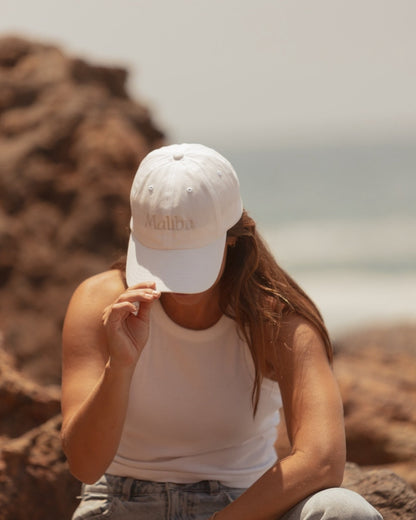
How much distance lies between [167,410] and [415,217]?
25.1 metres

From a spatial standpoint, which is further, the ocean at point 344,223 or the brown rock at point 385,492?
the ocean at point 344,223

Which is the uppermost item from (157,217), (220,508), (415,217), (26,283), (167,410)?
(157,217)

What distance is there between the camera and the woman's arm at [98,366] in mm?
2229

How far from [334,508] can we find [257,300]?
0.60 meters

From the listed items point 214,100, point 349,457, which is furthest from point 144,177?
point 214,100

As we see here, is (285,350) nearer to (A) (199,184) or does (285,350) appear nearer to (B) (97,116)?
(A) (199,184)

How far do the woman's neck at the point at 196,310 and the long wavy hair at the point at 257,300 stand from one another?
0.03 meters

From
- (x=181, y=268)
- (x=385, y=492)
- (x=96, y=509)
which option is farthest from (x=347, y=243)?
(x=181, y=268)

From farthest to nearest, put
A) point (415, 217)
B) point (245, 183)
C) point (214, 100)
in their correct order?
point (214, 100)
point (245, 183)
point (415, 217)

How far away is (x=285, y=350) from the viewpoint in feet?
7.97

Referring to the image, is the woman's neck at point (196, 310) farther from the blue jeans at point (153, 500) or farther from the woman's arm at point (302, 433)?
the blue jeans at point (153, 500)

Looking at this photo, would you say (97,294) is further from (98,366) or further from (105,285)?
(98,366)

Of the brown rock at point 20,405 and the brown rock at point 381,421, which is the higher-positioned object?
the brown rock at point 20,405

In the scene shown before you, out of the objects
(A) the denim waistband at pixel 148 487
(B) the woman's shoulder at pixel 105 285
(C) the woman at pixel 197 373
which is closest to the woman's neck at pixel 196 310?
(C) the woman at pixel 197 373
